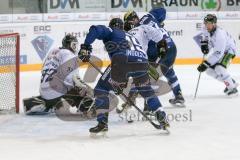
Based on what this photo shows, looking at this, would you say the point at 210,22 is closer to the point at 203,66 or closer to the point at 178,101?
the point at 203,66

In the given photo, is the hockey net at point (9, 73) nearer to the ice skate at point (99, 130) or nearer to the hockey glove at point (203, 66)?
the ice skate at point (99, 130)

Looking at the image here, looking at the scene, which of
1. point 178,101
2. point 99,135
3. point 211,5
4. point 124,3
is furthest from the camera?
point 211,5

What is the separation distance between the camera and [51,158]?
3787mm

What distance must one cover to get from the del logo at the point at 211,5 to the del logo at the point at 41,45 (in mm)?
2915

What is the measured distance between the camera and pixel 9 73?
18.8 feet

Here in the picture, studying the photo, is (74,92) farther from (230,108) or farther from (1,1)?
(1,1)

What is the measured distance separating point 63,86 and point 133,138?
1242 mm

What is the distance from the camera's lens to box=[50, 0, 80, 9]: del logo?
A: 9.35 m

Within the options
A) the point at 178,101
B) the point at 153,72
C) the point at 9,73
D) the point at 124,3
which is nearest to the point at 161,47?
the point at 153,72

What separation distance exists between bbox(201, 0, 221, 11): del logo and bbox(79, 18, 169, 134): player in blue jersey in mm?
5716

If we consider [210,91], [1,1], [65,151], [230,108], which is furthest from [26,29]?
[65,151]

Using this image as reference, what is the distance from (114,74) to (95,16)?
4.99m

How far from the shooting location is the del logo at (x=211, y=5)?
10.0 m

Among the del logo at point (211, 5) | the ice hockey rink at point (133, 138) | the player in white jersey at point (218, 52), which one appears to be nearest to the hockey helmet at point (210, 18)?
the player in white jersey at point (218, 52)
